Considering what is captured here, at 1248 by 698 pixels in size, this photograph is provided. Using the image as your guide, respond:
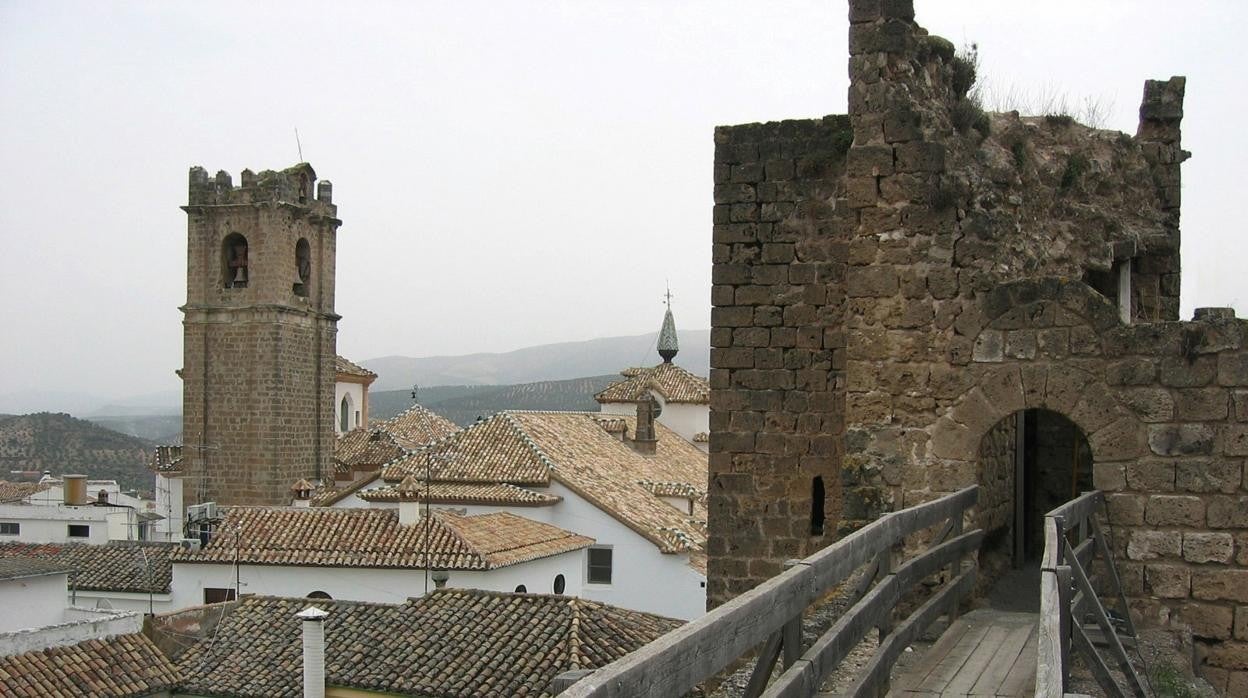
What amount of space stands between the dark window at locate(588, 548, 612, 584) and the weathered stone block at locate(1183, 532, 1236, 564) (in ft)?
84.7

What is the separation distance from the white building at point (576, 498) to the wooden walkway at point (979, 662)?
75.1 feet

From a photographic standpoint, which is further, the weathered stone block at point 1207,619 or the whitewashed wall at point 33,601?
the whitewashed wall at point 33,601

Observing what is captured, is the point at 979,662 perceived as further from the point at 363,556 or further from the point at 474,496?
the point at 474,496

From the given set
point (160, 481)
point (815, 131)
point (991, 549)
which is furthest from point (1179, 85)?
point (160, 481)

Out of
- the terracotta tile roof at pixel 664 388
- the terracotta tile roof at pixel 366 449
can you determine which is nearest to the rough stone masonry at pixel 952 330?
the terracotta tile roof at pixel 366 449

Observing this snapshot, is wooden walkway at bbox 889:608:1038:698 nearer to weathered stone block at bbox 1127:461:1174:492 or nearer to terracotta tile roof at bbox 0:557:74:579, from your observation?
weathered stone block at bbox 1127:461:1174:492

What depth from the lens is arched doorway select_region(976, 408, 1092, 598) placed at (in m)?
8.48

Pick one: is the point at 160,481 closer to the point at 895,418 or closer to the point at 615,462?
the point at 615,462

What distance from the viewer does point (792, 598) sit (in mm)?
4219

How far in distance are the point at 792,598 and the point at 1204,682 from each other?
11.2 feet

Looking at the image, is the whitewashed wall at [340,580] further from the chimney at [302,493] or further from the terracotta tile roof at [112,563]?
the chimney at [302,493]

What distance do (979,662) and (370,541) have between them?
23429 millimetres

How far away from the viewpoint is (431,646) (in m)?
19.9

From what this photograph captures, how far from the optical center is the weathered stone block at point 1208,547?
7.01 meters
